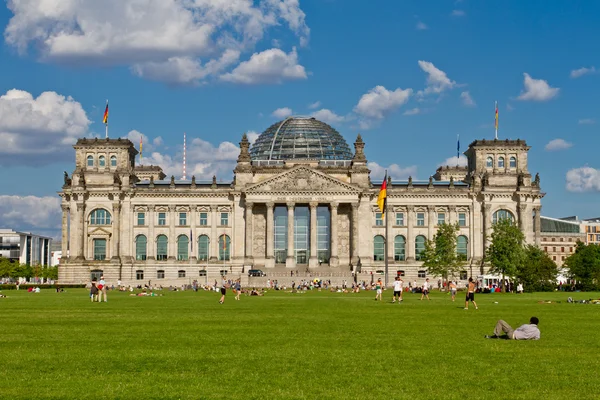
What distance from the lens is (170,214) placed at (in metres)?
147

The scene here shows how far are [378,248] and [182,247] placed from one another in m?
33.4

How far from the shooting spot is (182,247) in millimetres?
147000

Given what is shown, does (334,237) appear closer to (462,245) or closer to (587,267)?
(462,245)

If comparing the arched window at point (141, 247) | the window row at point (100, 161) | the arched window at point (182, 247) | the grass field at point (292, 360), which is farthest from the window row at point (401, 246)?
the grass field at point (292, 360)

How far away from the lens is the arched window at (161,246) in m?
147

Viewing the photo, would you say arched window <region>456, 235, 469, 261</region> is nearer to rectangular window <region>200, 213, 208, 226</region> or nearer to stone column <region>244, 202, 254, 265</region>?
stone column <region>244, 202, 254, 265</region>

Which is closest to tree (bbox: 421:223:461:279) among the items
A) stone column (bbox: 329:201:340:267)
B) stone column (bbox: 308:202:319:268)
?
stone column (bbox: 329:201:340:267)

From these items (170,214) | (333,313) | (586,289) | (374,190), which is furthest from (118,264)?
(333,313)

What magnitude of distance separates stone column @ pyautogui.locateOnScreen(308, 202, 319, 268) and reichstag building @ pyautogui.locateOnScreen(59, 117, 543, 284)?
0.20m

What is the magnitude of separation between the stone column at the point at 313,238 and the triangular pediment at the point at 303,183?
3075 millimetres

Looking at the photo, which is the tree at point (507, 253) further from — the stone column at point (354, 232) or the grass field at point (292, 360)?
the grass field at point (292, 360)

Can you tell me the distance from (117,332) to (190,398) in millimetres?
15891

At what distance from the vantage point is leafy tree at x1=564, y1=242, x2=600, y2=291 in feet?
366

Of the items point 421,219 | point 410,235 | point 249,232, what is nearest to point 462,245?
point 421,219
